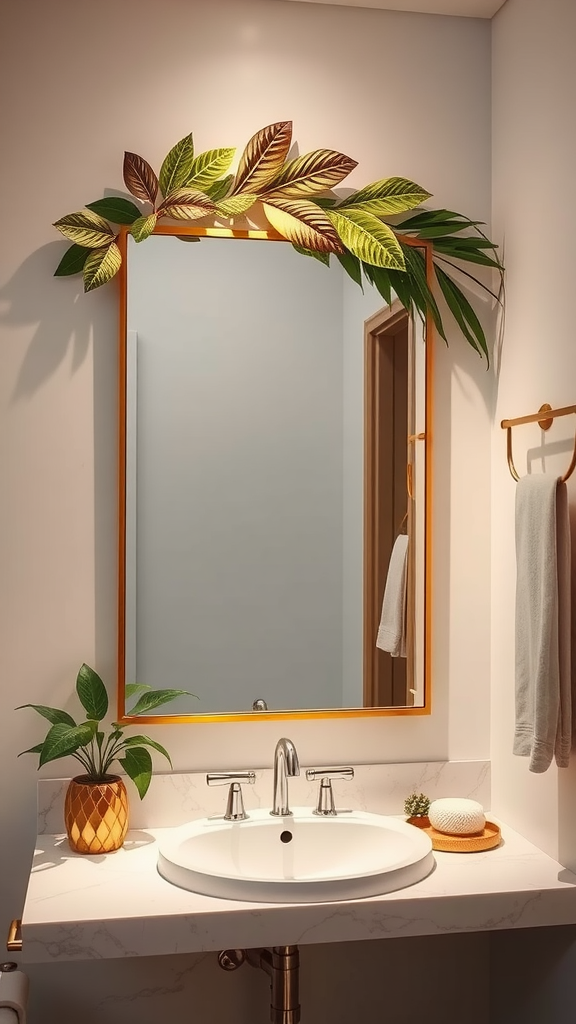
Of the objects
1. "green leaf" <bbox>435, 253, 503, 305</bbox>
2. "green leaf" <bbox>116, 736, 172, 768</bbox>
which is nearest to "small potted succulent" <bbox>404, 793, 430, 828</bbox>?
"green leaf" <bbox>116, 736, 172, 768</bbox>

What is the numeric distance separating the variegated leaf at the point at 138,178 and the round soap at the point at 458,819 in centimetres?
131

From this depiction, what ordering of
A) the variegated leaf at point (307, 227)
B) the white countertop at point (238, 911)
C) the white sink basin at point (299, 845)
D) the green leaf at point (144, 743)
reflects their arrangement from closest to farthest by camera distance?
the white countertop at point (238, 911) < the white sink basin at point (299, 845) < the green leaf at point (144, 743) < the variegated leaf at point (307, 227)

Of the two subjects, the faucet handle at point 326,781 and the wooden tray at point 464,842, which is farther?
the faucet handle at point 326,781

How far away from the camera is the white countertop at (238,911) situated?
153 centimetres

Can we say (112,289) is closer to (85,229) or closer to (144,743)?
(85,229)

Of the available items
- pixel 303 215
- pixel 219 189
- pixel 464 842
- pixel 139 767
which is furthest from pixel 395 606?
pixel 219 189

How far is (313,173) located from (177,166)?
10.7 inches

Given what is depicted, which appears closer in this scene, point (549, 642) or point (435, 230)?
point (549, 642)

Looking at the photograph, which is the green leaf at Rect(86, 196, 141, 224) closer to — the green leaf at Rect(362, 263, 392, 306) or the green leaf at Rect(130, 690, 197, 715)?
the green leaf at Rect(362, 263, 392, 306)

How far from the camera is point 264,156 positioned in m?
1.98

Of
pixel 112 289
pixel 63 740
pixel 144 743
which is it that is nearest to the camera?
pixel 63 740

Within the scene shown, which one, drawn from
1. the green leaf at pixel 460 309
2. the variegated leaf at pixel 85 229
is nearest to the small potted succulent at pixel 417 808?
the green leaf at pixel 460 309

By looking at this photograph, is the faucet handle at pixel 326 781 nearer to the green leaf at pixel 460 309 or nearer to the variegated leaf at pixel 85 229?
the green leaf at pixel 460 309

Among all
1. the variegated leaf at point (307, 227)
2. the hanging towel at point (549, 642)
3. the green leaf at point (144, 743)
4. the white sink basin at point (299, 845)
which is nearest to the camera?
the hanging towel at point (549, 642)
